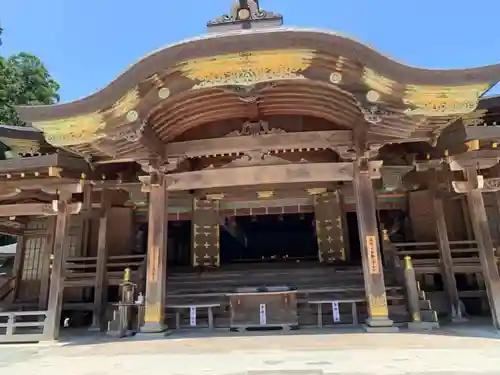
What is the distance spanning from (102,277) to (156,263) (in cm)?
300

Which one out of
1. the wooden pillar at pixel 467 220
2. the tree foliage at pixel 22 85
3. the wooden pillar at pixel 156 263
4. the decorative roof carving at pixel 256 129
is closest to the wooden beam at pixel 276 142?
the decorative roof carving at pixel 256 129

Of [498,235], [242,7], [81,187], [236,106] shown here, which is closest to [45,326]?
[81,187]

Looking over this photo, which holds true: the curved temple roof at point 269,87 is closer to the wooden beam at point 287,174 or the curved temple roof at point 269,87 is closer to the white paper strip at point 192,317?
the wooden beam at point 287,174

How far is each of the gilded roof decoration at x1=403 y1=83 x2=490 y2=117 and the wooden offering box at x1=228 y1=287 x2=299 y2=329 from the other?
4.07 m

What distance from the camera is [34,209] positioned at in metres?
8.41

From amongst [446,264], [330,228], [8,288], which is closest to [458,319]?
[446,264]

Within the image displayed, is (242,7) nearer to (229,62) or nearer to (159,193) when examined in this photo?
(229,62)

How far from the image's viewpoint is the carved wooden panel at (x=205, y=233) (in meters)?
11.3

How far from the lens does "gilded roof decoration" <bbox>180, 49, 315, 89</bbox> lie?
5.81m

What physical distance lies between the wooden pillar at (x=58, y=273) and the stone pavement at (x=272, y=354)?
1.87ft

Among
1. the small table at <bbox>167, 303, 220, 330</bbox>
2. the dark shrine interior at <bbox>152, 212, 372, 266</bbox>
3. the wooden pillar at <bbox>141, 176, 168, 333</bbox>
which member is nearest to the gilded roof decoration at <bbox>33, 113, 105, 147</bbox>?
the wooden pillar at <bbox>141, 176, 168, 333</bbox>

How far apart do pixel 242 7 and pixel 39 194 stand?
658 centimetres

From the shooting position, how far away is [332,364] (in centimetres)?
423

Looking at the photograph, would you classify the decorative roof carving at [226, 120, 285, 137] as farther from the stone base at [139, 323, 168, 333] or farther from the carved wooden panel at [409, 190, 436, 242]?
the carved wooden panel at [409, 190, 436, 242]
